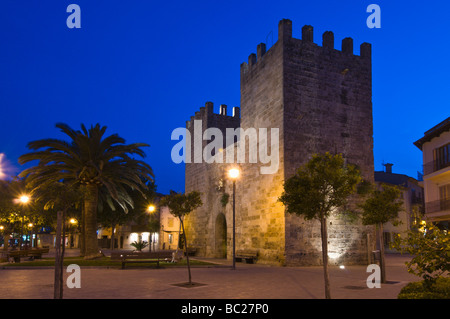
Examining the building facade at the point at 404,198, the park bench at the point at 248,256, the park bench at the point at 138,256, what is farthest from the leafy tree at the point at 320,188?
the building facade at the point at 404,198

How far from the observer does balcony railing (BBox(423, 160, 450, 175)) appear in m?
31.5

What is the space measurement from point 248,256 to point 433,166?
1805 centimetres

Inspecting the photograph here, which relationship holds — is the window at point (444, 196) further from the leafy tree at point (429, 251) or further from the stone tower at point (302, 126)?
the leafy tree at point (429, 251)

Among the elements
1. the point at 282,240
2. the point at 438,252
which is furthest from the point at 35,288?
the point at 282,240

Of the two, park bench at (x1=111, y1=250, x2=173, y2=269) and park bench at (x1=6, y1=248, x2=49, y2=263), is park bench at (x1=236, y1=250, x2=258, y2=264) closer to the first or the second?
park bench at (x1=111, y1=250, x2=173, y2=269)

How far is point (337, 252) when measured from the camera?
21438 mm

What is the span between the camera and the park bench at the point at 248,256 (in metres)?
22.8

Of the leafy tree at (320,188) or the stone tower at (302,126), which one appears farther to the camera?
the stone tower at (302,126)

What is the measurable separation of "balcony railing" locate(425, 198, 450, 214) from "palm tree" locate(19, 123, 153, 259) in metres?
Answer: 21.4

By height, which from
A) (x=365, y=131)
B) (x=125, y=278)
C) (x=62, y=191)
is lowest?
(x=125, y=278)

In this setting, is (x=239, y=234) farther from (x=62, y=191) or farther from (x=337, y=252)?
(x=62, y=191)

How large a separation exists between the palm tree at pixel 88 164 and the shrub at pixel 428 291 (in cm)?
1660

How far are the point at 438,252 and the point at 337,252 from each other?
15160mm
